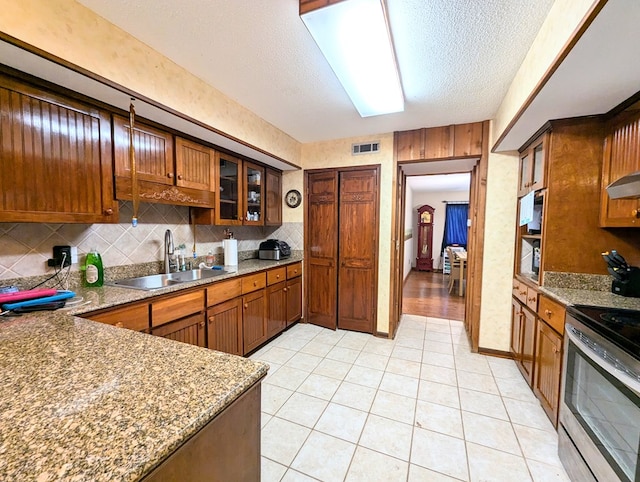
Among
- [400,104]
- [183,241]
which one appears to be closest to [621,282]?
[400,104]

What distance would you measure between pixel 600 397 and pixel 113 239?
307 cm

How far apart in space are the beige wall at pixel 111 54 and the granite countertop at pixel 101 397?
131 cm

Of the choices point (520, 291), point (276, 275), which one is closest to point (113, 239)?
point (276, 275)

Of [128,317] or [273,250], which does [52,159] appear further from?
[273,250]

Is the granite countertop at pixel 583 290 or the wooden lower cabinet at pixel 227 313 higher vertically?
the granite countertop at pixel 583 290

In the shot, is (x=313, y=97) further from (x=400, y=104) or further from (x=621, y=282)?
(x=621, y=282)

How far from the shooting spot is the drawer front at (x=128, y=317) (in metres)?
1.51

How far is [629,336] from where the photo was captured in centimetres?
114

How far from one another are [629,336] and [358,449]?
4.67 feet

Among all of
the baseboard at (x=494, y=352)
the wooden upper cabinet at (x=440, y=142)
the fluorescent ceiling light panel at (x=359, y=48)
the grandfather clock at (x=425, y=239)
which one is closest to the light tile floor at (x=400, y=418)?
the baseboard at (x=494, y=352)

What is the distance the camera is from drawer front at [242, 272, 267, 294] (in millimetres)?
2604

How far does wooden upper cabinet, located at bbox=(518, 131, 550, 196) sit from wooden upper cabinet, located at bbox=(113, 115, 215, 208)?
108 inches

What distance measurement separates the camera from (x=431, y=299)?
4859mm

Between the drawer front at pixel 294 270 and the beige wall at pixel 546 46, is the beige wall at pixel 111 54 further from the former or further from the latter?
the beige wall at pixel 546 46
